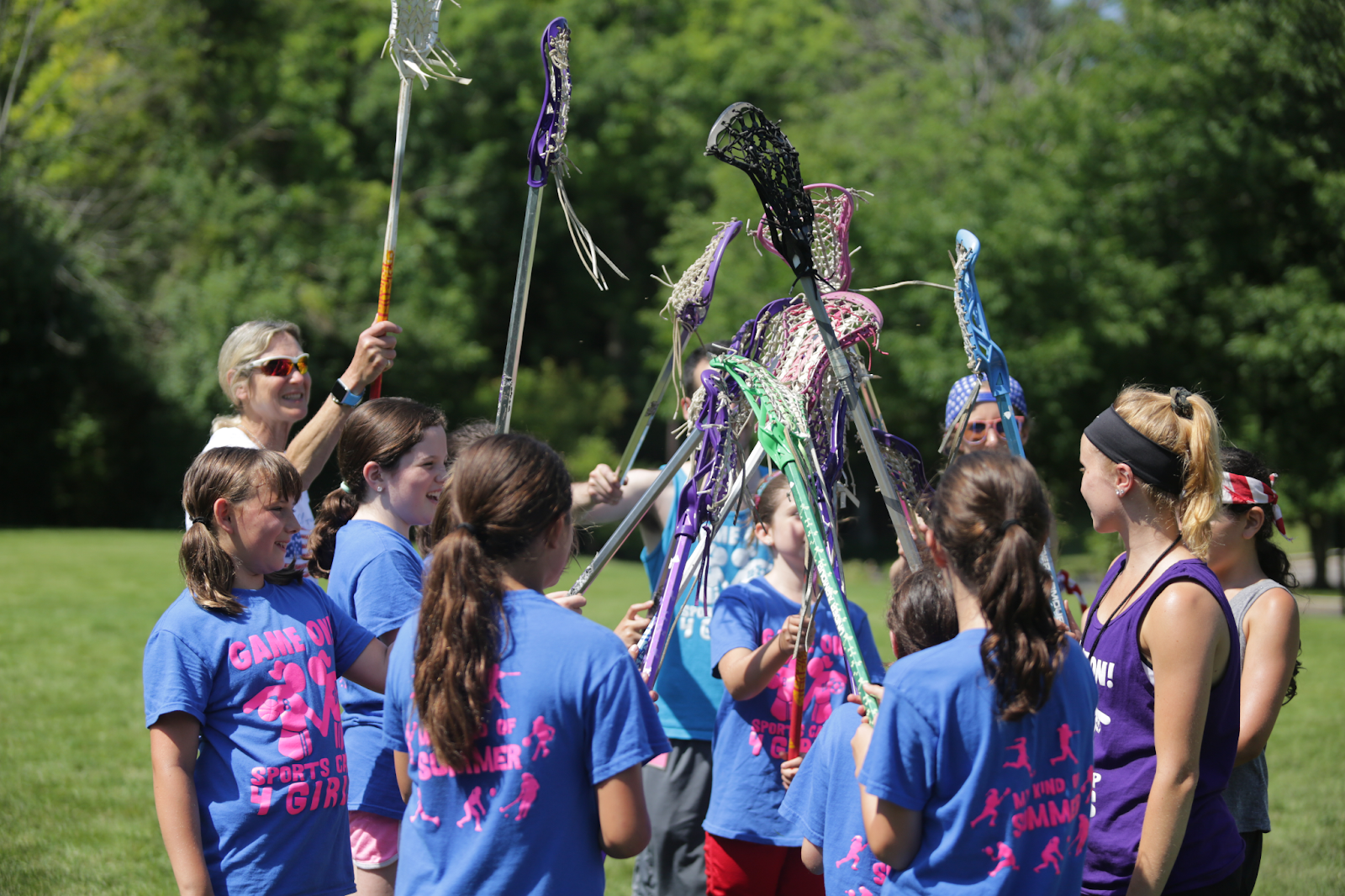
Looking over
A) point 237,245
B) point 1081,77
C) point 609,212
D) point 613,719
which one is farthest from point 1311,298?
point 237,245

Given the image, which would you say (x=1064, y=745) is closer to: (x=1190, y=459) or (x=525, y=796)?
(x=1190, y=459)

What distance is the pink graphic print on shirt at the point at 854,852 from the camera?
89.0 inches

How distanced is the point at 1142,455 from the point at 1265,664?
744 mm

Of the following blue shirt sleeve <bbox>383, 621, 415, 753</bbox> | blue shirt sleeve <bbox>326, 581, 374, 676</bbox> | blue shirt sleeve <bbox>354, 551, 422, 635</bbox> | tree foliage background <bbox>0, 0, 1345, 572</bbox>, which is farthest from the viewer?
tree foliage background <bbox>0, 0, 1345, 572</bbox>

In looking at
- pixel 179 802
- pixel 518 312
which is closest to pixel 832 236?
pixel 518 312

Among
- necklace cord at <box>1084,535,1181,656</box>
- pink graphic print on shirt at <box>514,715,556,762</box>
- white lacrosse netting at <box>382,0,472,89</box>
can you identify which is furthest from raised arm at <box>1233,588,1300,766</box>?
white lacrosse netting at <box>382,0,472,89</box>

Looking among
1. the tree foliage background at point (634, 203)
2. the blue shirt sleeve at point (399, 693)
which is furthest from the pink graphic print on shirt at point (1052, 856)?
the tree foliage background at point (634, 203)

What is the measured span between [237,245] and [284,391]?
74.7 feet

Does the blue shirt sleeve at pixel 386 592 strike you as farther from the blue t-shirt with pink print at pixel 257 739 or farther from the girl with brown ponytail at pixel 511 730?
the girl with brown ponytail at pixel 511 730

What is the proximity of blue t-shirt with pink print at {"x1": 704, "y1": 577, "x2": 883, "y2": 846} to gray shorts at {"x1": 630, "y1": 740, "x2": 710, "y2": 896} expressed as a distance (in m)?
0.36

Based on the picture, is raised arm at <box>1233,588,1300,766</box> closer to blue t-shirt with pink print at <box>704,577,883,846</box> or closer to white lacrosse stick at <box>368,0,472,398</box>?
blue t-shirt with pink print at <box>704,577,883,846</box>

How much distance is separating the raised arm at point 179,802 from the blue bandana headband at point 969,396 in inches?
86.5

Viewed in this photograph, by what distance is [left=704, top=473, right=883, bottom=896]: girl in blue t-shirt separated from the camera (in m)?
3.04

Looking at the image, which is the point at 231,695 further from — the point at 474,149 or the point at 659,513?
the point at 474,149
